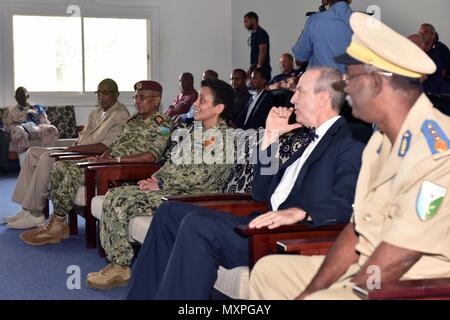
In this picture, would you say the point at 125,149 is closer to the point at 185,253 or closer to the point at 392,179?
the point at 185,253

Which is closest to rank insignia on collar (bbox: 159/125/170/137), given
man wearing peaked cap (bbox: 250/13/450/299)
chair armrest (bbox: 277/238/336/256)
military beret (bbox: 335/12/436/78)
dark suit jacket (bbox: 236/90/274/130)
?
dark suit jacket (bbox: 236/90/274/130)

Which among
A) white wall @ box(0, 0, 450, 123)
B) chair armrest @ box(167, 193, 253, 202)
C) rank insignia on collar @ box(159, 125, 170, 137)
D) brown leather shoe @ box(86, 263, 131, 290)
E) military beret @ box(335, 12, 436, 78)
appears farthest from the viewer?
white wall @ box(0, 0, 450, 123)

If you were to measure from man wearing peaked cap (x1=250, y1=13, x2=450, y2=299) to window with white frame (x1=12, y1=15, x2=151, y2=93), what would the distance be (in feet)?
29.5

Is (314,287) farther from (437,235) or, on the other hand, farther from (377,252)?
(437,235)

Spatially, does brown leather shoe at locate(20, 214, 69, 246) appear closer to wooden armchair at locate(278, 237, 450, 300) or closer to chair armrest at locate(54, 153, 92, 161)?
chair armrest at locate(54, 153, 92, 161)

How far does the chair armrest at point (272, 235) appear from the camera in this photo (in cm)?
244

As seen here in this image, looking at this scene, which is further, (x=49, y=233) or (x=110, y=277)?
(x=49, y=233)

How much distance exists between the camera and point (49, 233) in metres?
4.79

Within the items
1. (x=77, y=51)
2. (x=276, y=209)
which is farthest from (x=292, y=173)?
(x=77, y=51)

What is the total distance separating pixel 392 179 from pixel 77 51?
30.4 ft

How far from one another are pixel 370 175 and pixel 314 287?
1.15ft

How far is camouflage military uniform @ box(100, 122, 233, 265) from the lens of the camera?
3.74 meters

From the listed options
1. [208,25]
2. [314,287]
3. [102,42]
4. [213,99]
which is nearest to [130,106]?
[102,42]
